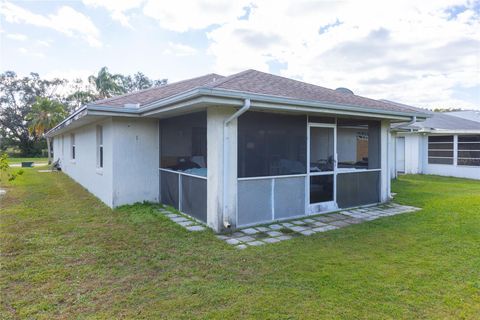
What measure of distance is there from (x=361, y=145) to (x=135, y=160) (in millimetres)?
6003

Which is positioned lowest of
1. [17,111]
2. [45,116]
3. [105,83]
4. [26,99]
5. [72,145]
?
[72,145]

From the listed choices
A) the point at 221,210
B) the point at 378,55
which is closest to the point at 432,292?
the point at 221,210

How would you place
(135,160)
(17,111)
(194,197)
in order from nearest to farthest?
1. (194,197)
2. (135,160)
3. (17,111)

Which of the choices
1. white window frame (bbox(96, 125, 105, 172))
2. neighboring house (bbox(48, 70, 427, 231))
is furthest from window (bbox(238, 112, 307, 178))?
white window frame (bbox(96, 125, 105, 172))

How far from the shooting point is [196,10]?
854 cm

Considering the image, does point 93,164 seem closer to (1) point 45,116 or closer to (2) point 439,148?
(2) point 439,148

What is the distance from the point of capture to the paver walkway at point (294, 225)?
16.6ft

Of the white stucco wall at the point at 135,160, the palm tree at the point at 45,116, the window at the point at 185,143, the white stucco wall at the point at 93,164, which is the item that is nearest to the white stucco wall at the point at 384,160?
the window at the point at 185,143

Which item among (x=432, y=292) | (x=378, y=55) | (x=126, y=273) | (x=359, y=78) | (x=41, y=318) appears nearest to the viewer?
(x=41, y=318)

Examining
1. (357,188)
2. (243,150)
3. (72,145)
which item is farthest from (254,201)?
(72,145)

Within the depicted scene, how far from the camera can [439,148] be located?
52.6 ft

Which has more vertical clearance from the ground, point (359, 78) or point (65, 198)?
point (359, 78)

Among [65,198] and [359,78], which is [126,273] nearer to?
[65,198]

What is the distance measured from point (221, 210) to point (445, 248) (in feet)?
11.9
